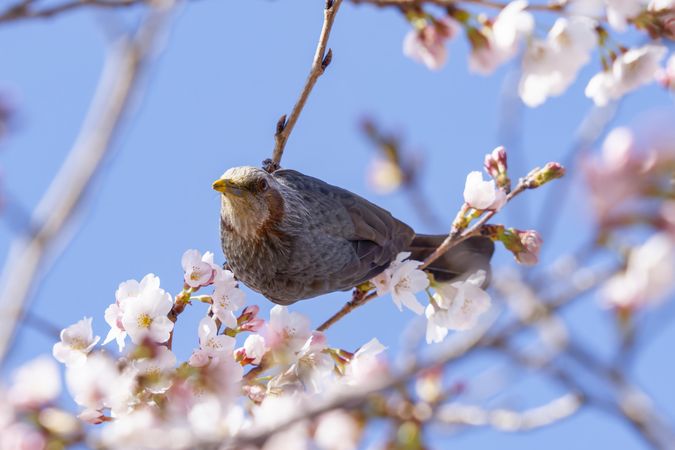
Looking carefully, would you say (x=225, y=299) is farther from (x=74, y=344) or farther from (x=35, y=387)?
(x=35, y=387)

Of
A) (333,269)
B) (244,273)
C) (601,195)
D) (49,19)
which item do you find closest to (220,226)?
(244,273)

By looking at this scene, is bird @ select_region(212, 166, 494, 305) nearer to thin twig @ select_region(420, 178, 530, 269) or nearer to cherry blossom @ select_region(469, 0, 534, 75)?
thin twig @ select_region(420, 178, 530, 269)

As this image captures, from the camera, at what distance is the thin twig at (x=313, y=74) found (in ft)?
11.3

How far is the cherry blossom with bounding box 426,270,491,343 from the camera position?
12.3 feet

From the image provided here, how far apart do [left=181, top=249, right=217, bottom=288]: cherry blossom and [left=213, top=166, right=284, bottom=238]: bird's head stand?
831 millimetres

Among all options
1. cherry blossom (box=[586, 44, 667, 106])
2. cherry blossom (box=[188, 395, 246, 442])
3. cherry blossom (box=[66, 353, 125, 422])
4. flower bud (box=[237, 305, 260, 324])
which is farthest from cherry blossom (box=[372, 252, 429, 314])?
cherry blossom (box=[66, 353, 125, 422])

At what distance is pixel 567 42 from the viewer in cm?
300

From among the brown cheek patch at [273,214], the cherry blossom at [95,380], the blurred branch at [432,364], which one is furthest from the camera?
the brown cheek patch at [273,214]

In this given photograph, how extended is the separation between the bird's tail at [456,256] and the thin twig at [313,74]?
1.18 m

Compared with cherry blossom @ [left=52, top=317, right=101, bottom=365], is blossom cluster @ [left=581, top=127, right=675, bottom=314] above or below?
below

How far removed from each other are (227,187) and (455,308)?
1.39m

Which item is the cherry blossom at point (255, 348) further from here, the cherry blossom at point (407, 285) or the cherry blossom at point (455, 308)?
the cherry blossom at point (455, 308)

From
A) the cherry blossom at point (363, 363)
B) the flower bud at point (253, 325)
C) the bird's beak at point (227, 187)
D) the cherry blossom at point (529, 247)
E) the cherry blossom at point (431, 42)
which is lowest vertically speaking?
the cherry blossom at point (363, 363)

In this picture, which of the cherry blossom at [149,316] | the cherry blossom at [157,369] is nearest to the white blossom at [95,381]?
the cherry blossom at [157,369]
